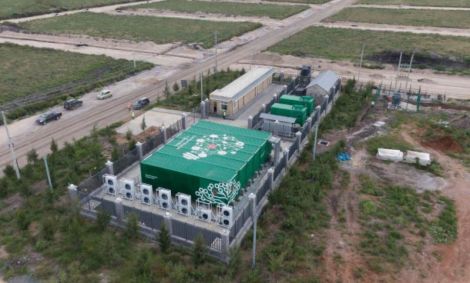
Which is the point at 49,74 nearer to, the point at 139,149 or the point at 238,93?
the point at 238,93

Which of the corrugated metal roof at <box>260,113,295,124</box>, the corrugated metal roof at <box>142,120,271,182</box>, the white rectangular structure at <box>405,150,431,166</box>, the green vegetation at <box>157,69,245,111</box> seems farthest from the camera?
the green vegetation at <box>157,69,245,111</box>

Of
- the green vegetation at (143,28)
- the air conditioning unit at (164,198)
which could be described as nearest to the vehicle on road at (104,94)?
the air conditioning unit at (164,198)

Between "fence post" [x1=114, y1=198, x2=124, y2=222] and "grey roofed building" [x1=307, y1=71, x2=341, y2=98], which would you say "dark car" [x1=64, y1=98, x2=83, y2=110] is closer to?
"fence post" [x1=114, y1=198, x2=124, y2=222]

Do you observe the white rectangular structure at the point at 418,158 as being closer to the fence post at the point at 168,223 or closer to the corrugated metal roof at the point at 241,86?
the corrugated metal roof at the point at 241,86

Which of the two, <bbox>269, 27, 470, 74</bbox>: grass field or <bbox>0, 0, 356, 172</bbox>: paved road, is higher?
<bbox>269, 27, 470, 74</bbox>: grass field

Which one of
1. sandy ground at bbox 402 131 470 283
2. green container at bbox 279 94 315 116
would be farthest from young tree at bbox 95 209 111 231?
green container at bbox 279 94 315 116

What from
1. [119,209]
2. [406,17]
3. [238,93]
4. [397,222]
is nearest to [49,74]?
[238,93]
